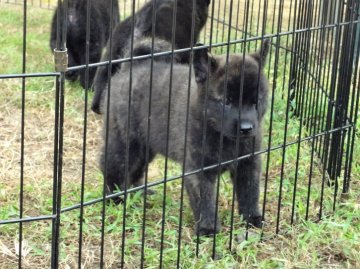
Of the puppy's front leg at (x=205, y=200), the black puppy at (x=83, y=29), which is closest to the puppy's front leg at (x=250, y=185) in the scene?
the puppy's front leg at (x=205, y=200)

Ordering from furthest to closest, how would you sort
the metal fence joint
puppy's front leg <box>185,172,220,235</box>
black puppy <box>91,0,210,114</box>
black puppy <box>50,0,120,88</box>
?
black puppy <box>50,0,120,88</box>, black puppy <box>91,0,210,114</box>, puppy's front leg <box>185,172,220,235</box>, the metal fence joint

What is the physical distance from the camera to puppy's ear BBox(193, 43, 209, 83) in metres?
3.36

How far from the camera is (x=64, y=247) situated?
3.41 metres

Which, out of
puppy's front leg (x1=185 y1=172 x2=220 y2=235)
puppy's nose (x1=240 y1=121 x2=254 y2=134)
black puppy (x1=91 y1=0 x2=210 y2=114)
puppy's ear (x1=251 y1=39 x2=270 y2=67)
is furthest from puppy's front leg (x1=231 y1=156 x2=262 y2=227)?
black puppy (x1=91 y1=0 x2=210 y2=114)

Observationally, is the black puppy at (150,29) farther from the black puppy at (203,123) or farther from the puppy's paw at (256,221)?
the puppy's paw at (256,221)

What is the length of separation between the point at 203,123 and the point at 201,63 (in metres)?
0.30

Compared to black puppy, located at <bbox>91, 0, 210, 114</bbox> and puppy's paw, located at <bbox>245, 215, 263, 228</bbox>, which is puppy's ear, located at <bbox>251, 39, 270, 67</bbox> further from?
black puppy, located at <bbox>91, 0, 210, 114</bbox>

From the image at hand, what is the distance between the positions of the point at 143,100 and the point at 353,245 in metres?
1.45

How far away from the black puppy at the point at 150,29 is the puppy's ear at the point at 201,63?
3.91 feet

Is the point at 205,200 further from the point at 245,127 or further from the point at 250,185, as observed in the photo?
the point at 245,127

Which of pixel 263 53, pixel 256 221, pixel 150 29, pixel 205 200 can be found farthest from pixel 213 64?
pixel 150 29

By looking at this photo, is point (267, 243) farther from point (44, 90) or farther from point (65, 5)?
Answer: point (44, 90)

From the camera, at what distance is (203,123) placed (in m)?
3.43

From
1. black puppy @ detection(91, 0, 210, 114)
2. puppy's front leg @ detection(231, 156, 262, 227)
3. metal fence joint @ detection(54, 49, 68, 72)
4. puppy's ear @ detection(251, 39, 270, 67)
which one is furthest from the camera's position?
black puppy @ detection(91, 0, 210, 114)
